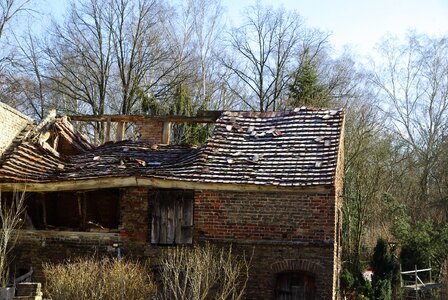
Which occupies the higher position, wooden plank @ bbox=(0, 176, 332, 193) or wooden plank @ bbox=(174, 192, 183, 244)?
wooden plank @ bbox=(0, 176, 332, 193)

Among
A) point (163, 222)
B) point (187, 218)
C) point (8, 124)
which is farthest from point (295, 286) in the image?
point (8, 124)

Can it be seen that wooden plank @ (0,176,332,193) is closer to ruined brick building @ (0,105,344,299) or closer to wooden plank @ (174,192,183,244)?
ruined brick building @ (0,105,344,299)

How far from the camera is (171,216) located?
1491 centimetres

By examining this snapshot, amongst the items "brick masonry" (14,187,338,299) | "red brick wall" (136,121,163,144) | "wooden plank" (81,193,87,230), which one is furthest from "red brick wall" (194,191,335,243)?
"red brick wall" (136,121,163,144)

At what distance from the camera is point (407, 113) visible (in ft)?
126

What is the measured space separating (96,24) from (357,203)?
51.8 feet

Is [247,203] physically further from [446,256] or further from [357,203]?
[357,203]

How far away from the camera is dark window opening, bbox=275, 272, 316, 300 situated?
14.1 meters

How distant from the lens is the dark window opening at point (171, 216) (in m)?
14.8

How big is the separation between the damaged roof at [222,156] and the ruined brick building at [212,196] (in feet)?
0.10

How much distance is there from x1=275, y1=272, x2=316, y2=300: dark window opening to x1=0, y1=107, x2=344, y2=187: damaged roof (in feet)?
7.28

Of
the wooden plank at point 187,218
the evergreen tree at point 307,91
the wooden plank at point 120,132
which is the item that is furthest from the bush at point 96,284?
the evergreen tree at point 307,91

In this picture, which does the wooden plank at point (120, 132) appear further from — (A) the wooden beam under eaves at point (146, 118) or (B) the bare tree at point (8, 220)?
(B) the bare tree at point (8, 220)

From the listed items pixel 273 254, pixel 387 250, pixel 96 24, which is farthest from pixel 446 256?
pixel 96 24
